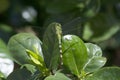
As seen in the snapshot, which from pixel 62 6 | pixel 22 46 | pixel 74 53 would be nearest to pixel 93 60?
pixel 74 53

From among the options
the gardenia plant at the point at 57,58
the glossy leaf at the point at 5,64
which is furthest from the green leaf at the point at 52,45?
the glossy leaf at the point at 5,64

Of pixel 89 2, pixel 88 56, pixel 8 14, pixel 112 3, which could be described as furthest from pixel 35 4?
pixel 88 56

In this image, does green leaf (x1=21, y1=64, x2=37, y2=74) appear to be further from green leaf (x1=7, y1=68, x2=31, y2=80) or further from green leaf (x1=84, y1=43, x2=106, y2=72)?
green leaf (x1=84, y1=43, x2=106, y2=72)

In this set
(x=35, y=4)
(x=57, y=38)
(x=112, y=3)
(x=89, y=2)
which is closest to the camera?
(x=57, y=38)

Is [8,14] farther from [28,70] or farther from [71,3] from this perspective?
[28,70]

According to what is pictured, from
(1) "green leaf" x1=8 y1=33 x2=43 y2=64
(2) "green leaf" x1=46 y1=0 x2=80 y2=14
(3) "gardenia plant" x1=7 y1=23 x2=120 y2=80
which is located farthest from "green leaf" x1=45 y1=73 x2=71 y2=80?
(2) "green leaf" x1=46 y1=0 x2=80 y2=14
